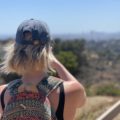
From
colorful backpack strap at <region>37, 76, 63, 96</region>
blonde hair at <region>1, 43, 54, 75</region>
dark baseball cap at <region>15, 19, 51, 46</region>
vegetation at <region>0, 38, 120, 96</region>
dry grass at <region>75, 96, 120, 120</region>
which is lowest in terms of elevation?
vegetation at <region>0, 38, 120, 96</region>

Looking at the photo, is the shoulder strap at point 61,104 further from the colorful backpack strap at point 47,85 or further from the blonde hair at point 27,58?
the blonde hair at point 27,58

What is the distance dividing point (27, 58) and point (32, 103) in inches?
9.2

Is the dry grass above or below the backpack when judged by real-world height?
below

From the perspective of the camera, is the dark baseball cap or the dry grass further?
the dry grass

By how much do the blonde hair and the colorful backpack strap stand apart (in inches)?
2.5

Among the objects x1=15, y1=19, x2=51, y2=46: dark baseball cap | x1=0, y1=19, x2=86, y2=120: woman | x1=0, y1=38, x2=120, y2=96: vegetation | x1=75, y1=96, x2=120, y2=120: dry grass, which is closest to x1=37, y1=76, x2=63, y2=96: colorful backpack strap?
x1=0, y1=19, x2=86, y2=120: woman

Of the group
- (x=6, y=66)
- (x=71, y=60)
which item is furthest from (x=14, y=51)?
(x=71, y=60)

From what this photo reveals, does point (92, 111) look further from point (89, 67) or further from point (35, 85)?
point (89, 67)

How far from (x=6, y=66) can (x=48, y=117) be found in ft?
1.13

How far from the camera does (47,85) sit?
2.39 m

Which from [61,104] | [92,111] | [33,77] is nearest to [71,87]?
[61,104]

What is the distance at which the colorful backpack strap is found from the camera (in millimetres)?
2379

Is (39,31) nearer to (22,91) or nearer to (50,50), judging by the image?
(50,50)

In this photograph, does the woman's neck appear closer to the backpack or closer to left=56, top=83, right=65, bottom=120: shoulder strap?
the backpack
